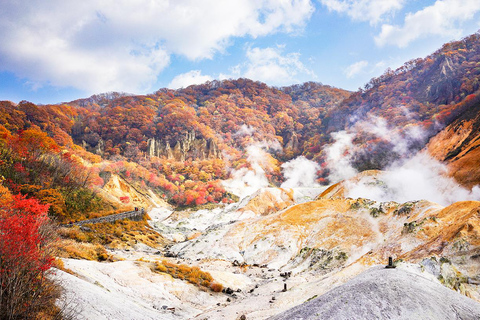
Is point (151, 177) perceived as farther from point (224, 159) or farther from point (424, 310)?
point (424, 310)

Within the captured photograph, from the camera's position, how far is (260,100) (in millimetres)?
143000

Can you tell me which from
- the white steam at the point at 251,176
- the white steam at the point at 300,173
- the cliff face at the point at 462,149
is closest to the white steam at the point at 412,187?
the cliff face at the point at 462,149

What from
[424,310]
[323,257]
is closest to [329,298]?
[424,310]

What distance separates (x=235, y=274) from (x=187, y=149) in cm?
7488

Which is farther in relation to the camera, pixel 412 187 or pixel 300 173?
pixel 300 173

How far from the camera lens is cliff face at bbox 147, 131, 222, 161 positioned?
85750 mm

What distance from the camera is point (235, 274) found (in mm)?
18031

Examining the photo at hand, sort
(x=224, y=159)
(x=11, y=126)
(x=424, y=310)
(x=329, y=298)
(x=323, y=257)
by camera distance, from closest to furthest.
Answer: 1. (x=424, y=310)
2. (x=329, y=298)
3. (x=323, y=257)
4. (x=11, y=126)
5. (x=224, y=159)

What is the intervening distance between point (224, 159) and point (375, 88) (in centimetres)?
7459

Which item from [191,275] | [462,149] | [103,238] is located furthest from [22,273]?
[462,149]

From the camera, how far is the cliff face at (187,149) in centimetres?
8575

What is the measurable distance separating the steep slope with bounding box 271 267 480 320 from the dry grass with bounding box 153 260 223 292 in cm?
1057

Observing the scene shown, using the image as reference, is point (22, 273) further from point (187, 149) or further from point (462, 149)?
point (187, 149)

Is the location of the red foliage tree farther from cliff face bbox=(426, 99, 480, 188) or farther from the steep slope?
cliff face bbox=(426, 99, 480, 188)
